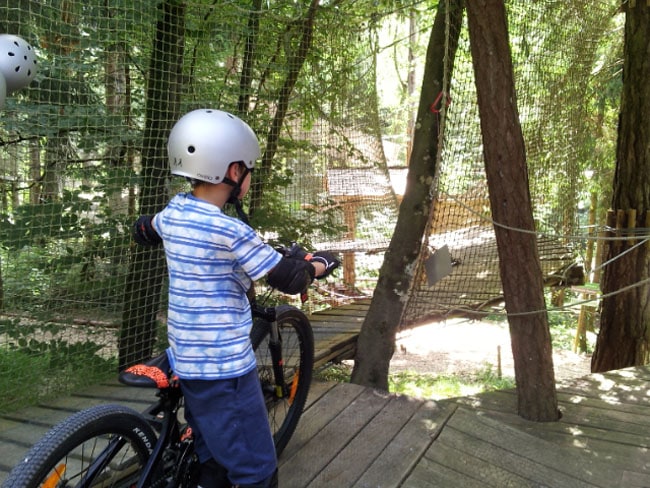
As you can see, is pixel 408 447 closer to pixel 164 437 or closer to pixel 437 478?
pixel 437 478

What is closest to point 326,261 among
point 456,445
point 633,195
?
point 456,445

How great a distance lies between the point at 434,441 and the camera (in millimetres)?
2211

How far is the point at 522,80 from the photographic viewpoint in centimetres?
369

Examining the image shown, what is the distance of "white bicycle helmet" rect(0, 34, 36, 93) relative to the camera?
71.8 inches

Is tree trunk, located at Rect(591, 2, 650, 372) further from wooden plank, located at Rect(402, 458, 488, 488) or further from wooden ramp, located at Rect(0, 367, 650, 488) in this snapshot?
wooden plank, located at Rect(402, 458, 488, 488)

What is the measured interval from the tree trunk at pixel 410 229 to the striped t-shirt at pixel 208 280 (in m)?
1.70

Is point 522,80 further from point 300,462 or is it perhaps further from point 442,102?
point 300,462

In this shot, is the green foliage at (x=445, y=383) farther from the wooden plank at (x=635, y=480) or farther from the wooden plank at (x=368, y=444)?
the wooden plank at (x=635, y=480)

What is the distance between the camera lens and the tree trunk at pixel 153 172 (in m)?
2.84

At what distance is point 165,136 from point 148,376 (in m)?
1.82

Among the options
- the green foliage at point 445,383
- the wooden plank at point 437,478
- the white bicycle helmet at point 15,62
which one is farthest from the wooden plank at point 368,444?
the green foliage at point 445,383

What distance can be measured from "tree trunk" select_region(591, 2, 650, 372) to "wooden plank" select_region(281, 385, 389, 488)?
7.35 feet

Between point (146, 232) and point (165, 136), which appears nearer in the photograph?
point (146, 232)

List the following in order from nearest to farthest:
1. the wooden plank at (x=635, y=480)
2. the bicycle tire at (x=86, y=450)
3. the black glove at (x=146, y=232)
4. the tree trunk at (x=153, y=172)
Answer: the bicycle tire at (x=86, y=450)
the black glove at (x=146, y=232)
the wooden plank at (x=635, y=480)
the tree trunk at (x=153, y=172)
